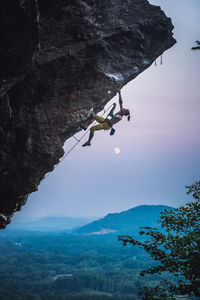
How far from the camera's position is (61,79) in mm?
11984

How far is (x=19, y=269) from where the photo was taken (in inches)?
7495

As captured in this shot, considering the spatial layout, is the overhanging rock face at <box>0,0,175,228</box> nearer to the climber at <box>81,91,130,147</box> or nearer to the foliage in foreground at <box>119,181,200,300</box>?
the climber at <box>81,91,130,147</box>

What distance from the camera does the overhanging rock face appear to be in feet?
37.5

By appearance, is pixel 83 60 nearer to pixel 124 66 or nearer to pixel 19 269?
pixel 124 66

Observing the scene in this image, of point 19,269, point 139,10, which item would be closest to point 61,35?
point 139,10

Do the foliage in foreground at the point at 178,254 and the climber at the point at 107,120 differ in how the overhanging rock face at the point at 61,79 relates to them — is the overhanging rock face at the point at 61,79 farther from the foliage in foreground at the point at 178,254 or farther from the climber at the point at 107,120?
the foliage in foreground at the point at 178,254

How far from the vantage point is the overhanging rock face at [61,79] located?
11.4 meters

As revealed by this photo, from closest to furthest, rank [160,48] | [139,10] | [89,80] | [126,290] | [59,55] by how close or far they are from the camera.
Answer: [59,55]
[89,80]
[139,10]
[160,48]
[126,290]

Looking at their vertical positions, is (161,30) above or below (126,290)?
above

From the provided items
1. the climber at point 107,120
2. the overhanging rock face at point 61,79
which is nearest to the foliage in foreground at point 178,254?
the climber at point 107,120

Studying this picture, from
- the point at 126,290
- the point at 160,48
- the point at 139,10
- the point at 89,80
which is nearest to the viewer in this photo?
the point at 89,80

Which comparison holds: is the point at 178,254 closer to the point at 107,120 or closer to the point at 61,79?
the point at 107,120

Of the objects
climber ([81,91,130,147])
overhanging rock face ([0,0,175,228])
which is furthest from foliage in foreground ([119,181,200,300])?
overhanging rock face ([0,0,175,228])

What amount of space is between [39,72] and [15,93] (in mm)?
1736
